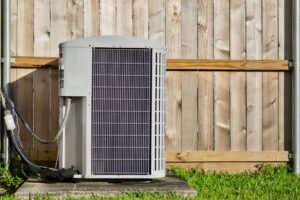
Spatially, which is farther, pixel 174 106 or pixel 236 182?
pixel 174 106

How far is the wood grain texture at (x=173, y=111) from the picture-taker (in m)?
5.91

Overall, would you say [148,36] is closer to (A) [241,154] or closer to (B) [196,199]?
(A) [241,154]

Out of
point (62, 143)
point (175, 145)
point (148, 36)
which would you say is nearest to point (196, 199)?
point (62, 143)

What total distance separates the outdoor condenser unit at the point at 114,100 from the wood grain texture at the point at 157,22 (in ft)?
3.53

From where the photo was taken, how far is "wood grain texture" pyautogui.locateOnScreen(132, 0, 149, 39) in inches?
231

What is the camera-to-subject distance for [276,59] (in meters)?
6.04

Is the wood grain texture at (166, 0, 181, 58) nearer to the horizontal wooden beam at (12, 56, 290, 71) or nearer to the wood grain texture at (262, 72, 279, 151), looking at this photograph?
the horizontal wooden beam at (12, 56, 290, 71)

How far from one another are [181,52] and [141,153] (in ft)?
4.57

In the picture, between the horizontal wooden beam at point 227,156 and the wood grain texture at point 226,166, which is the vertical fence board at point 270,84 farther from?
the wood grain texture at point 226,166

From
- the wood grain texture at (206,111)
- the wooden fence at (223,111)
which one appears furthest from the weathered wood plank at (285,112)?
the wood grain texture at (206,111)

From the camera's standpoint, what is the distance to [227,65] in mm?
5926

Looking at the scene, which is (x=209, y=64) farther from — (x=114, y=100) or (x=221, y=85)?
(x=114, y=100)

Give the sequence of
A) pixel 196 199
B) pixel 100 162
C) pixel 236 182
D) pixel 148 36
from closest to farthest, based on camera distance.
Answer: pixel 196 199 → pixel 100 162 → pixel 236 182 → pixel 148 36

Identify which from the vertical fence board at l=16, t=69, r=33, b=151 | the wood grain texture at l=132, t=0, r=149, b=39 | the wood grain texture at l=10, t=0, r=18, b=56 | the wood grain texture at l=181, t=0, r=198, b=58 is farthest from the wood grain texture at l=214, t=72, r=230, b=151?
the wood grain texture at l=10, t=0, r=18, b=56
